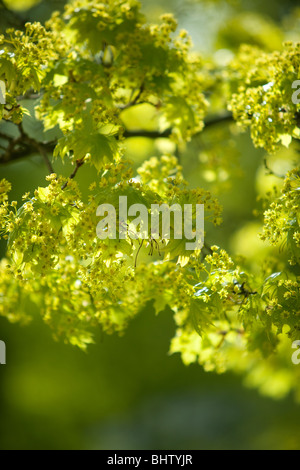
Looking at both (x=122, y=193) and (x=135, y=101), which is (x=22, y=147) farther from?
(x=122, y=193)

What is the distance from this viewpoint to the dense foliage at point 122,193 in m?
2.13

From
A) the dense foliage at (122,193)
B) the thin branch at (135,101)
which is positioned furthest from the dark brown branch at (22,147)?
the thin branch at (135,101)

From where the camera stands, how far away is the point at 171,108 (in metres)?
3.02

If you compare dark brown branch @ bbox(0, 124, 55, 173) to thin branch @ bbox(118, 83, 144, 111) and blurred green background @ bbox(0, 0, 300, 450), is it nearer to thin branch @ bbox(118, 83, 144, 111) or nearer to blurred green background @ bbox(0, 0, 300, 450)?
thin branch @ bbox(118, 83, 144, 111)

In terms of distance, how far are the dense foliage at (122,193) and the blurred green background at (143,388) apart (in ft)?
10.9

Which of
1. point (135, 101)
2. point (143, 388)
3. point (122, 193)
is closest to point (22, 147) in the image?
point (135, 101)

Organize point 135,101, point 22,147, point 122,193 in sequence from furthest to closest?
point 22,147 → point 135,101 → point 122,193

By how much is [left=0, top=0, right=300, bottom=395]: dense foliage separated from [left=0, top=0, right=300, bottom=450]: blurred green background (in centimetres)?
333

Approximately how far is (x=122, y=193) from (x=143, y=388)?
32.2 feet

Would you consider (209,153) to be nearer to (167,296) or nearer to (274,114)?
(274,114)

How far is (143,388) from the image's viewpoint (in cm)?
1101

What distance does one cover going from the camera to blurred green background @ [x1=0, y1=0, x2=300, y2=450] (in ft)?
25.3

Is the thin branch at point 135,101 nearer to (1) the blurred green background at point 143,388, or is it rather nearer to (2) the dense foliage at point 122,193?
(2) the dense foliage at point 122,193
